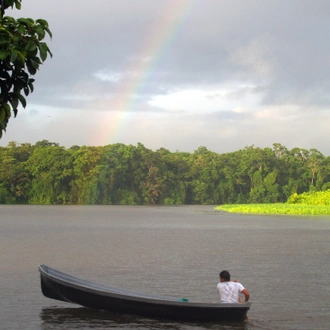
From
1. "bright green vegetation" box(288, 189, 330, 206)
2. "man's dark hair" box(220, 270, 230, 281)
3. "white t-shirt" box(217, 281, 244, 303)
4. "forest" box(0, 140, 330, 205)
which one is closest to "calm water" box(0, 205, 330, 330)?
"white t-shirt" box(217, 281, 244, 303)

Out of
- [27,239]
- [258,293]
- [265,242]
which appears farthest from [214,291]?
[27,239]

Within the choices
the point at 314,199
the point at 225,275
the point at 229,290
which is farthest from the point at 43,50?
the point at 314,199

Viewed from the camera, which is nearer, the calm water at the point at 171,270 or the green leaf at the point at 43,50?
the green leaf at the point at 43,50

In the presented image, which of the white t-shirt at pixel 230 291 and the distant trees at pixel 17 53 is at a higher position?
the distant trees at pixel 17 53

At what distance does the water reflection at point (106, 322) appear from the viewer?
1203 cm

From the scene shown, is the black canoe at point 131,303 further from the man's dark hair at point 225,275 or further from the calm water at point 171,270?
the man's dark hair at point 225,275

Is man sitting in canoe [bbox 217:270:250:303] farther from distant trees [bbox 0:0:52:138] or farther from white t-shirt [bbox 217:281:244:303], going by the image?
distant trees [bbox 0:0:52:138]

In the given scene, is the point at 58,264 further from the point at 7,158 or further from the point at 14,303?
the point at 7,158

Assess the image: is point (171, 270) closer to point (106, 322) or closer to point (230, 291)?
point (106, 322)

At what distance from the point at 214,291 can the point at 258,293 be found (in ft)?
3.83

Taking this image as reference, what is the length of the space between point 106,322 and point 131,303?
35.4 inches

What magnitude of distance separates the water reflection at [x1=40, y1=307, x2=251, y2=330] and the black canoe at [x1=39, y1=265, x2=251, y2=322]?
0.70 ft

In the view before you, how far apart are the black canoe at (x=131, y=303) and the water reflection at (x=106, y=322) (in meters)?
0.21

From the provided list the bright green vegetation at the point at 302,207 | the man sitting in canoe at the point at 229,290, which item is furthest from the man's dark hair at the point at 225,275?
the bright green vegetation at the point at 302,207
